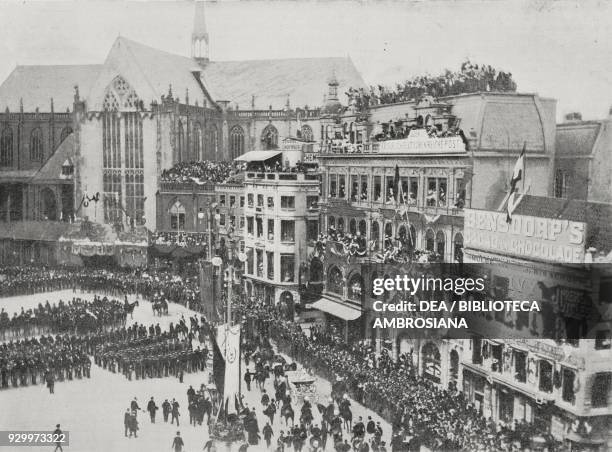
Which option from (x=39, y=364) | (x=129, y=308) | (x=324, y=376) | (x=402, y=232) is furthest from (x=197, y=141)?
(x=324, y=376)

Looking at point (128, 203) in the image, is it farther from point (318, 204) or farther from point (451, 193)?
point (451, 193)

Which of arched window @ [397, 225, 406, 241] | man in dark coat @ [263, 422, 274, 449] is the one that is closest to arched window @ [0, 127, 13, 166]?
arched window @ [397, 225, 406, 241]

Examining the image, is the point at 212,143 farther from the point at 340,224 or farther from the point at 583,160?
the point at 583,160

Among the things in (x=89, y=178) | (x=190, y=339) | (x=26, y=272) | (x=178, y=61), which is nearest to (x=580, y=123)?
(x=190, y=339)

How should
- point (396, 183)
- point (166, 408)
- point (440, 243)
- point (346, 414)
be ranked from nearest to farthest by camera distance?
point (346, 414) → point (166, 408) → point (440, 243) → point (396, 183)

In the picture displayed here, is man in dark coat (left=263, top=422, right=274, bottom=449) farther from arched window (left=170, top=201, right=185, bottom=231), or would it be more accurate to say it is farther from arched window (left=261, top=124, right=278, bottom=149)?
arched window (left=261, top=124, right=278, bottom=149)

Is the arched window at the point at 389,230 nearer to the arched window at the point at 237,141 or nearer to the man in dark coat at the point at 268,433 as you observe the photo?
the man in dark coat at the point at 268,433
